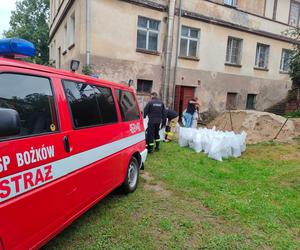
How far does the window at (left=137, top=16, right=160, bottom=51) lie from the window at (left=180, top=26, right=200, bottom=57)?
1.56 m

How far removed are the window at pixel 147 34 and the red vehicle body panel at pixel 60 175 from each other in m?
9.67

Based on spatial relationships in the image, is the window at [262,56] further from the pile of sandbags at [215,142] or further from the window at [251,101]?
the pile of sandbags at [215,142]

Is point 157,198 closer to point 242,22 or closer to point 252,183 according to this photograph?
point 252,183

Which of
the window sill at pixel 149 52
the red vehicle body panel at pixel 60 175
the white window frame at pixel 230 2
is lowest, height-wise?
the red vehicle body panel at pixel 60 175

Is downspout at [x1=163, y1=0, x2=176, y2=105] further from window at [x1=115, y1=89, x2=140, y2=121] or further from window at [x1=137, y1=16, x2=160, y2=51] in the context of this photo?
window at [x1=115, y1=89, x2=140, y2=121]

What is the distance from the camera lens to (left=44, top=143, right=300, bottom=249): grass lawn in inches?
→ 126

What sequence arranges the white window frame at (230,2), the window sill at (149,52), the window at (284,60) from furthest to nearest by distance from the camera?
the window at (284,60)
the white window frame at (230,2)
the window sill at (149,52)

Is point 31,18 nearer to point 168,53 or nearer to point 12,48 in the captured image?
point 168,53

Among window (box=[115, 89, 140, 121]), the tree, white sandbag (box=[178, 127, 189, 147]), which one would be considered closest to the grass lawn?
window (box=[115, 89, 140, 121])

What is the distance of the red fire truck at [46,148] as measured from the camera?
1.98 m

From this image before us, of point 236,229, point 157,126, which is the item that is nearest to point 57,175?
point 236,229

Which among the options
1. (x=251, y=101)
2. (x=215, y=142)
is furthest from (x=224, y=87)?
(x=215, y=142)

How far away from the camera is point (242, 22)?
51.6 feet

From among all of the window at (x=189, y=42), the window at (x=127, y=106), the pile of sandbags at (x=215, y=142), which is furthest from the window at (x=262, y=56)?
the window at (x=127, y=106)
